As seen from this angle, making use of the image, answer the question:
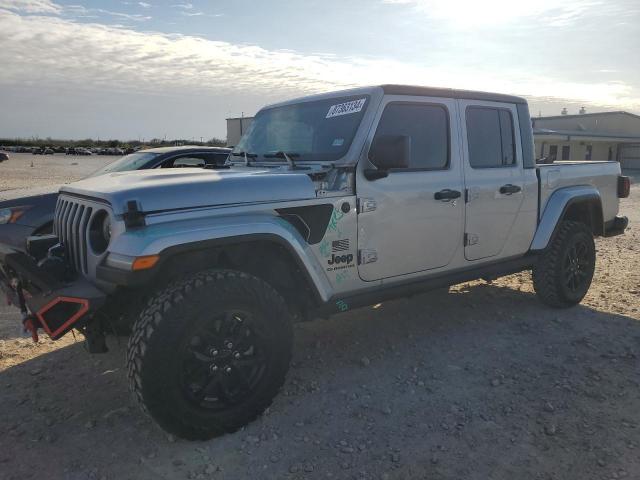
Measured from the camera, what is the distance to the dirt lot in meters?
2.85

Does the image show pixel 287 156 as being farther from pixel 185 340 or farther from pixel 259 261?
pixel 185 340

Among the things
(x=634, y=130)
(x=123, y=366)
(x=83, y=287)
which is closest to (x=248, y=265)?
(x=83, y=287)

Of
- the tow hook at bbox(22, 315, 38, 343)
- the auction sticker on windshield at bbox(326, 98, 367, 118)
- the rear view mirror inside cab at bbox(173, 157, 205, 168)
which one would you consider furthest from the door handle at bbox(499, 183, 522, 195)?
the rear view mirror inside cab at bbox(173, 157, 205, 168)

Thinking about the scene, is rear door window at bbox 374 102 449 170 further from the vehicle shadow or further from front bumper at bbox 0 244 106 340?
front bumper at bbox 0 244 106 340

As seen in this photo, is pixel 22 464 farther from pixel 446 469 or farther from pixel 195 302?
pixel 446 469

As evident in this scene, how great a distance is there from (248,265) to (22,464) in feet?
5.41

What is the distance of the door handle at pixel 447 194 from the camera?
13.4 feet

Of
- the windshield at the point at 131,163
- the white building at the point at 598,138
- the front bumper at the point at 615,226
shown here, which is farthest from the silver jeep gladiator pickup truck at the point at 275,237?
the white building at the point at 598,138

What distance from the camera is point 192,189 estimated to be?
9.75 feet

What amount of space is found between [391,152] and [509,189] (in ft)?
5.49

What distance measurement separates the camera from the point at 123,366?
4.08m

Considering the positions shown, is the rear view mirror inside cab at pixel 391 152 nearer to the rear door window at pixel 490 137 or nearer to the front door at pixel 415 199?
the front door at pixel 415 199

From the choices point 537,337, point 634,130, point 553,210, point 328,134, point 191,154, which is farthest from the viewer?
point 634,130

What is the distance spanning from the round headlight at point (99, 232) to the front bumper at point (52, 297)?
0.69ft
